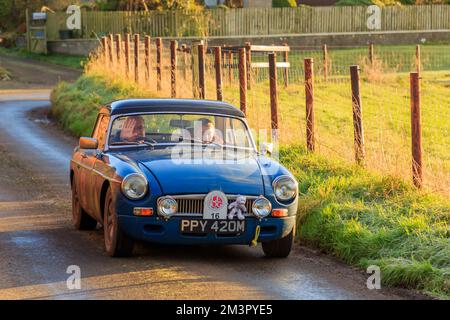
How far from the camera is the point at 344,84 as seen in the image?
34.4 meters

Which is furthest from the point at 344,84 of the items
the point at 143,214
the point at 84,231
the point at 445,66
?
the point at 143,214

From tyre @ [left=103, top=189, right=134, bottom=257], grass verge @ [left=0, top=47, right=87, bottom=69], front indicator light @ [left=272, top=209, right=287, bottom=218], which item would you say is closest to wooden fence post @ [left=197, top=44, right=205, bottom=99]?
tyre @ [left=103, top=189, right=134, bottom=257]

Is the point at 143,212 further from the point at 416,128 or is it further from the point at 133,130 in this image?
the point at 416,128

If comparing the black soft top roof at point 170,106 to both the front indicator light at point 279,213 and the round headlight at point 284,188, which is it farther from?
the front indicator light at point 279,213

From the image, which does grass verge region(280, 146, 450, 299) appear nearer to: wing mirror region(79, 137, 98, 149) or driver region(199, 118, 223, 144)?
driver region(199, 118, 223, 144)

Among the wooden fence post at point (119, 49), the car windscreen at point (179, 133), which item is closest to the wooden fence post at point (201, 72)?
the wooden fence post at point (119, 49)

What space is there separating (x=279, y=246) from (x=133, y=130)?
2124 millimetres

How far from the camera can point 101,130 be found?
1236 cm

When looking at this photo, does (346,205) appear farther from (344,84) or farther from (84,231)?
(344,84)

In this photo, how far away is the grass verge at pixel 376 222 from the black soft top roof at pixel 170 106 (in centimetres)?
137

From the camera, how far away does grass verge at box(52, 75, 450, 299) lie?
31.5 ft

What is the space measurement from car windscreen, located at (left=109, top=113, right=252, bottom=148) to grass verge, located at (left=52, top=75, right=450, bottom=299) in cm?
113

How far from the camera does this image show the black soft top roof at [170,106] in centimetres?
1191
